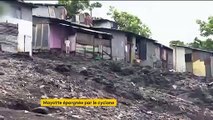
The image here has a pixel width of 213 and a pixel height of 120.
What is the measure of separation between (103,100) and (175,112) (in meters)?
3.89

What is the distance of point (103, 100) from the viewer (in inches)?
811

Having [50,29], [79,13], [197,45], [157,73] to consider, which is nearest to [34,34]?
[50,29]

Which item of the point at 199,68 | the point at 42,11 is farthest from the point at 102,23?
the point at 199,68

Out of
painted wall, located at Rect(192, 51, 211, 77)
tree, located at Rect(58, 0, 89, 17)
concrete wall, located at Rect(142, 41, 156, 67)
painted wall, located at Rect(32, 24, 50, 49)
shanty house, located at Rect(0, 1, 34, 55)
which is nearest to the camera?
shanty house, located at Rect(0, 1, 34, 55)

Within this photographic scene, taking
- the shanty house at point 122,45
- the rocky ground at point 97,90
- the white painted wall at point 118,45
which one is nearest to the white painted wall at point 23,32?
the rocky ground at point 97,90

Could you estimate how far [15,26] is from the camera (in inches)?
1139

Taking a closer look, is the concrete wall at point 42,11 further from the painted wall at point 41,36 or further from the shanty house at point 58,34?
the painted wall at point 41,36

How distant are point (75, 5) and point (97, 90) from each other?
24.0 m

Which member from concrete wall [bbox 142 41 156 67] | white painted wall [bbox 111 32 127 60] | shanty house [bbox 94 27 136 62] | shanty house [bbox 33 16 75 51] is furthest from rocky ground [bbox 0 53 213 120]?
concrete wall [bbox 142 41 156 67]

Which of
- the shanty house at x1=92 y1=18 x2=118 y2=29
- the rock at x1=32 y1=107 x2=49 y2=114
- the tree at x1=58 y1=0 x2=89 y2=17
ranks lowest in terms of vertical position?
the rock at x1=32 y1=107 x2=49 y2=114

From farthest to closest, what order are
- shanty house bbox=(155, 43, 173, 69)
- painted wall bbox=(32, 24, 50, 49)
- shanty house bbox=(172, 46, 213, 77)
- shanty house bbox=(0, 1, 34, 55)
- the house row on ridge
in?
shanty house bbox=(172, 46, 213, 77), shanty house bbox=(155, 43, 173, 69), painted wall bbox=(32, 24, 50, 49), the house row on ridge, shanty house bbox=(0, 1, 34, 55)

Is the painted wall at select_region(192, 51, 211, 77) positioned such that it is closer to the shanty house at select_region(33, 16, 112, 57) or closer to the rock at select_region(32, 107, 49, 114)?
the shanty house at select_region(33, 16, 112, 57)

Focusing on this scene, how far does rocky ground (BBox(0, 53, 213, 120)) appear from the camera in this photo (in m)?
17.0

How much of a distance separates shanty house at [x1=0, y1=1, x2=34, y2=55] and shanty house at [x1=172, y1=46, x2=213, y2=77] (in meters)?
16.9
